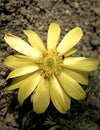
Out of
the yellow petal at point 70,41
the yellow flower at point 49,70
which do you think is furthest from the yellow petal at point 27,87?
the yellow petal at point 70,41

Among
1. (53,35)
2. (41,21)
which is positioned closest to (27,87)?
(53,35)

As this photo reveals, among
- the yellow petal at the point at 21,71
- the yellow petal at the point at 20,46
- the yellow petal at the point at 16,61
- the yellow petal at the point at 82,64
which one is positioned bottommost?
the yellow petal at the point at 82,64

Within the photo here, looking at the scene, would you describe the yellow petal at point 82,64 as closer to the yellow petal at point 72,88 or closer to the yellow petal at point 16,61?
the yellow petal at point 72,88

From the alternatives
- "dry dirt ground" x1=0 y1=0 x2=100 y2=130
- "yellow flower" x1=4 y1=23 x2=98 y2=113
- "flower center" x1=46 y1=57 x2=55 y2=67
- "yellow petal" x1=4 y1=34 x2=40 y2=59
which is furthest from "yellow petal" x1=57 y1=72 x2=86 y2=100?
"dry dirt ground" x1=0 y1=0 x2=100 y2=130

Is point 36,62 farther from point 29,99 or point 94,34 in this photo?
point 94,34

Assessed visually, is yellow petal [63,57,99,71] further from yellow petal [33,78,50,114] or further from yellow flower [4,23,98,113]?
yellow petal [33,78,50,114]

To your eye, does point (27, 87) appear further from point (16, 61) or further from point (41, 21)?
point (41, 21)

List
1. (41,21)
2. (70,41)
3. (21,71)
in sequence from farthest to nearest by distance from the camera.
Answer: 1. (41,21)
2. (70,41)
3. (21,71)
